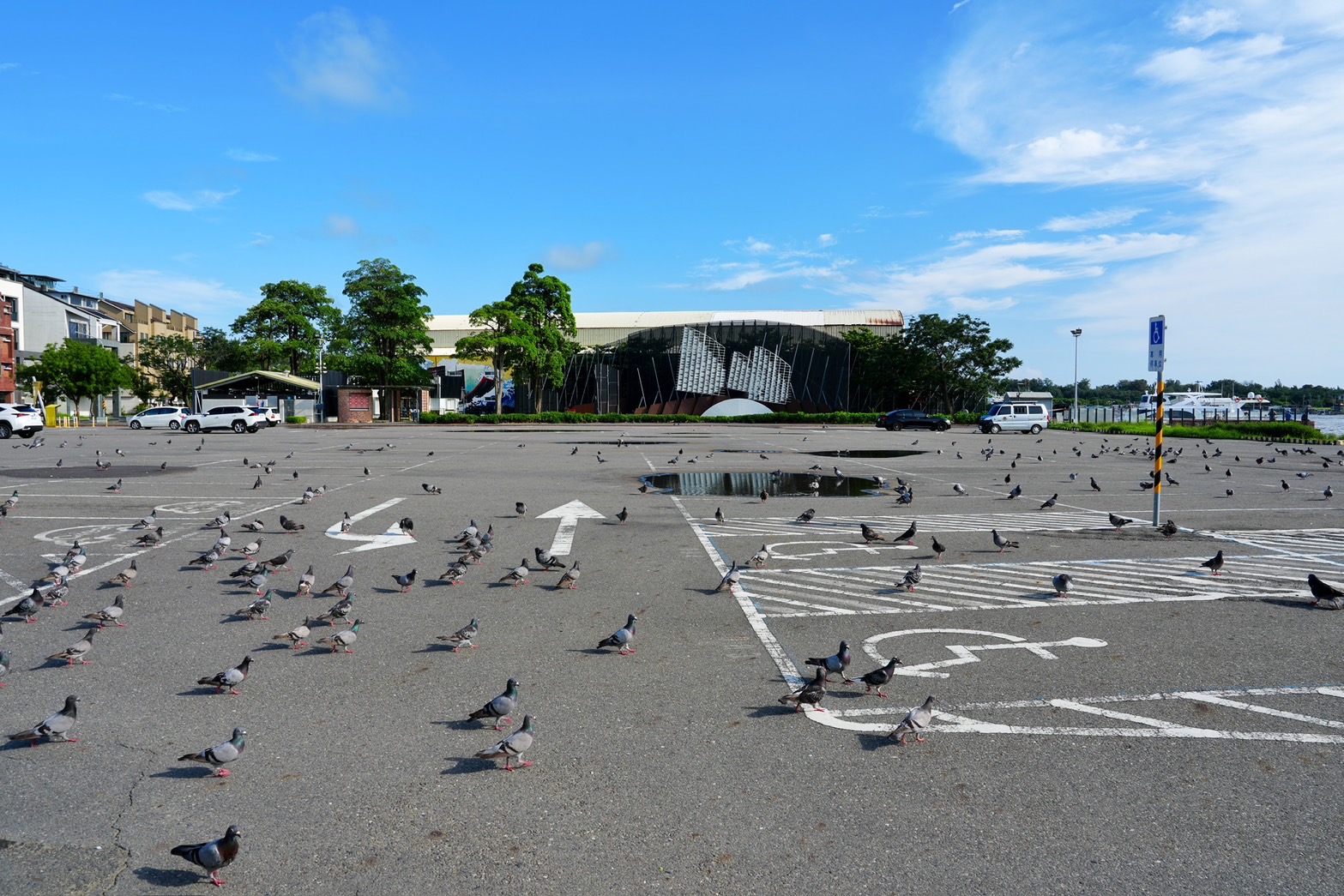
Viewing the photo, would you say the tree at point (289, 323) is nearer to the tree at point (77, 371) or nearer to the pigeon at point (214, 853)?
the tree at point (77, 371)

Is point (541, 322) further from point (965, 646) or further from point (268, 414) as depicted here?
point (965, 646)

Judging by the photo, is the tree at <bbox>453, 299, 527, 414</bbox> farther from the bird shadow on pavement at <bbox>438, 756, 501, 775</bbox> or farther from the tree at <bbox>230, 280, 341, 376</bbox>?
the bird shadow on pavement at <bbox>438, 756, 501, 775</bbox>

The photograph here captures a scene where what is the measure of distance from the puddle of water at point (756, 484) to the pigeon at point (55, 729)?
14042 mm

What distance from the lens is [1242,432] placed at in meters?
45.8

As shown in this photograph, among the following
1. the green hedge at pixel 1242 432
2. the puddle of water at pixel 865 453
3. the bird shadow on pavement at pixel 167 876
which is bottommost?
the bird shadow on pavement at pixel 167 876

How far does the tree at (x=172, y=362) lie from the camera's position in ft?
314

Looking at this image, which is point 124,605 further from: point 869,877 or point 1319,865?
point 1319,865

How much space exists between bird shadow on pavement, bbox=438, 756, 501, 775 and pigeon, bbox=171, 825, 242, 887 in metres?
1.20

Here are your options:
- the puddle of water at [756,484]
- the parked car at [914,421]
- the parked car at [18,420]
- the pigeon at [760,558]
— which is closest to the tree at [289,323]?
the parked car at [18,420]

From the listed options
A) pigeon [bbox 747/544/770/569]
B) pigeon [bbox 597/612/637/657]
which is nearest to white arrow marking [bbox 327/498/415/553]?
pigeon [bbox 747/544/770/569]

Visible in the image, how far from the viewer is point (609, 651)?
22.9 ft

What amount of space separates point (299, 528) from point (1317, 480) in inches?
980

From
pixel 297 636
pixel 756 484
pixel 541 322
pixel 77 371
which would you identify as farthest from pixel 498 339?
pixel 297 636

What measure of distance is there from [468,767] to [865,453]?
101ft
